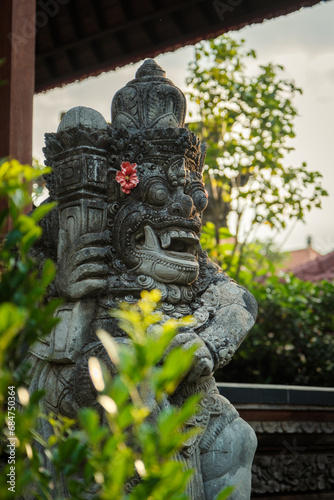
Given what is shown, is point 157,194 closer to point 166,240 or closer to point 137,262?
point 166,240

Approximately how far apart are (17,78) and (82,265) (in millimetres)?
2167

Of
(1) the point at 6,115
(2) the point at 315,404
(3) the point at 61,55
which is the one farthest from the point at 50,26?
(2) the point at 315,404

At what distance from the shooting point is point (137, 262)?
10.5ft

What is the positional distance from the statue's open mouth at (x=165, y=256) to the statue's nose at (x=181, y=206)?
8cm

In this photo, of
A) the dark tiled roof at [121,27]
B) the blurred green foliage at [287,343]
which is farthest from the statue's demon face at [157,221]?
the blurred green foliage at [287,343]

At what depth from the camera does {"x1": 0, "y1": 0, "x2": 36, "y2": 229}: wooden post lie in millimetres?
4785

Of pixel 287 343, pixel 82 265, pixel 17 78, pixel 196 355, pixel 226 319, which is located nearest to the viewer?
pixel 196 355

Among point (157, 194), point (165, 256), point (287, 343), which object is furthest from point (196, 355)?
point (287, 343)

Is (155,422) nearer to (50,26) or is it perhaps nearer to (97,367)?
(97,367)

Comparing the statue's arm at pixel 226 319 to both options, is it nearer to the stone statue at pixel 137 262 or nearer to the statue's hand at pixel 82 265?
the stone statue at pixel 137 262

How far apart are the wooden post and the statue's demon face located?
1.70 meters

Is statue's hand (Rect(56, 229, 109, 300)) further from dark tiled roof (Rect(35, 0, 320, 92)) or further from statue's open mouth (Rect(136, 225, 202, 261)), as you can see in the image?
dark tiled roof (Rect(35, 0, 320, 92))

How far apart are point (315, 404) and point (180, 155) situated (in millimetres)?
2533

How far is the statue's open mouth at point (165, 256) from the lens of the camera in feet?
10.5
